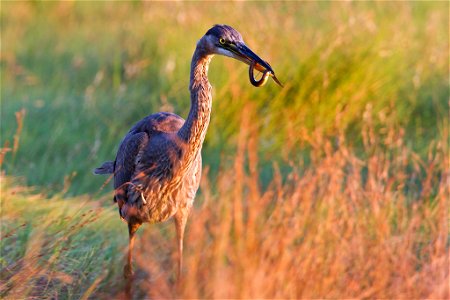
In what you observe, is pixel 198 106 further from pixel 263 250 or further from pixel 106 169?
pixel 106 169

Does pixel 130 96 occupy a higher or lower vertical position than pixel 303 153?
higher

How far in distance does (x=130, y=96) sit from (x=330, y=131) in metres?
2.20

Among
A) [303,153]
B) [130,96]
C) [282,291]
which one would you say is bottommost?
[282,291]

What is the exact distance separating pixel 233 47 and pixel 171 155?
0.73 m

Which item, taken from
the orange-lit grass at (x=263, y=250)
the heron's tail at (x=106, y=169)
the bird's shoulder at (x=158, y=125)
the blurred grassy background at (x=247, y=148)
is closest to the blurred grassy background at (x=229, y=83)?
the blurred grassy background at (x=247, y=148)

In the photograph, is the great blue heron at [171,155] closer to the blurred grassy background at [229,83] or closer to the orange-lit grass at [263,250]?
the orange-lit grass at [263,250]

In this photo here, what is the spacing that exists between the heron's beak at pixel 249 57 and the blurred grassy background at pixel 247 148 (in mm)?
407

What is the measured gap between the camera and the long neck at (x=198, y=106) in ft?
15.6

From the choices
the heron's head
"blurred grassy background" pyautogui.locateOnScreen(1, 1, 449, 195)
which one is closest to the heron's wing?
the heron's head

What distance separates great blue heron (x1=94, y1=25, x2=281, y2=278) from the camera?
185 inches

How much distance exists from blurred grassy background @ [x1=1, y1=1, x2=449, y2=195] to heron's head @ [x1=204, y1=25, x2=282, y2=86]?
6.06 ft

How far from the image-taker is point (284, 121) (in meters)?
7.63

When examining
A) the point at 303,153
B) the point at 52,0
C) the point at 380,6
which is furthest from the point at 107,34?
the point at 303,153

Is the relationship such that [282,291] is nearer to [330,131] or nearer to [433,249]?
[433,249]
